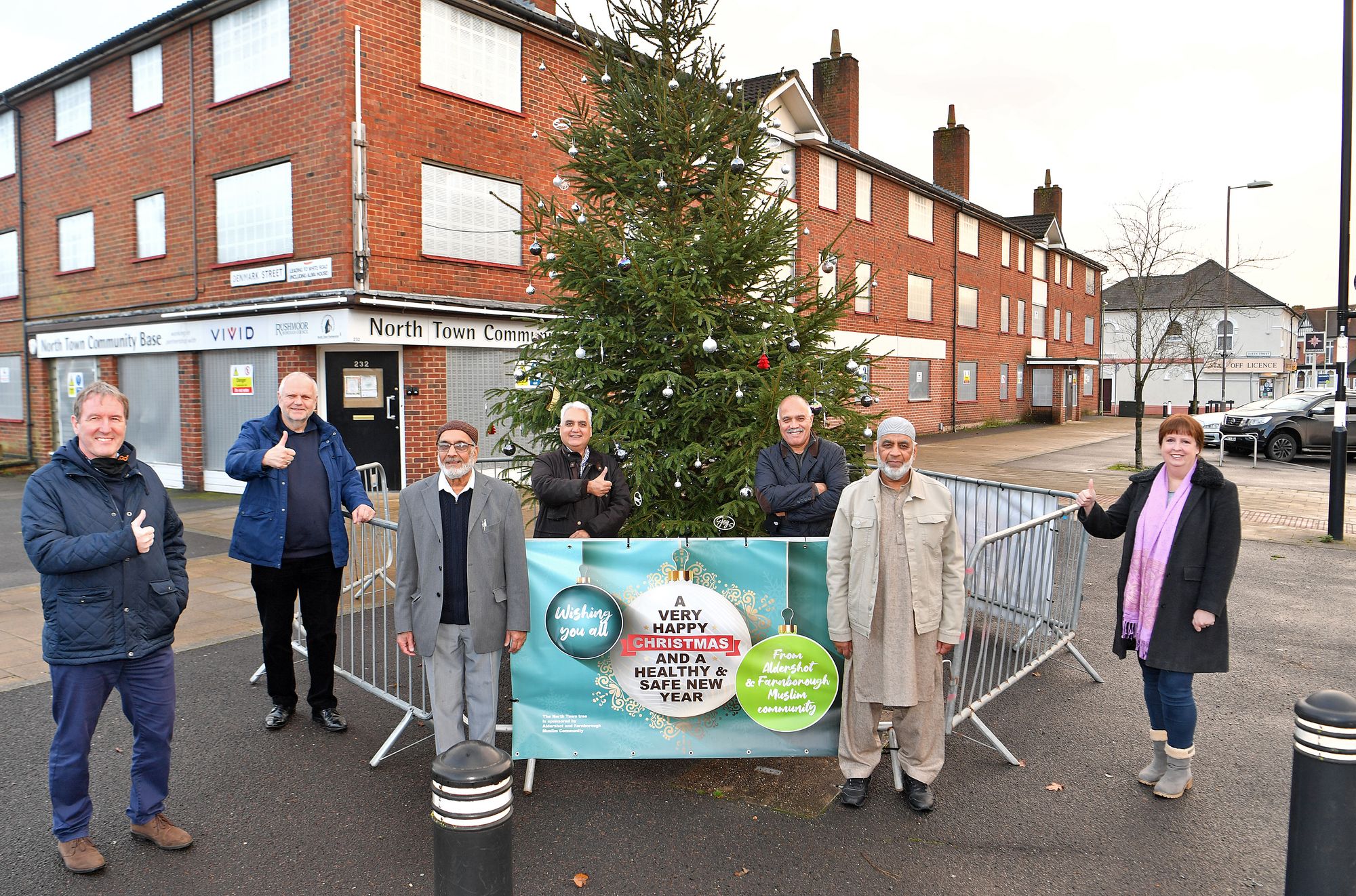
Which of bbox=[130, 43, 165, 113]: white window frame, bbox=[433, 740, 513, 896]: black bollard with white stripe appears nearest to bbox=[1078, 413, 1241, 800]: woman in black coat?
bbox=[433, 740, 513, 896]: black bollard with white stripe

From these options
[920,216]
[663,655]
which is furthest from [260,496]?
[920,216]

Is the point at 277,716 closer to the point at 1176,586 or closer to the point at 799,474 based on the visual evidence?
the point at 799,474

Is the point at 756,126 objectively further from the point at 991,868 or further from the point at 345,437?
the point at 345,437

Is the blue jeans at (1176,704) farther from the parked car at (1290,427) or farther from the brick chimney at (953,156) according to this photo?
the brick chimney at (953,156)

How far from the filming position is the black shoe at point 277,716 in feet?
17.0

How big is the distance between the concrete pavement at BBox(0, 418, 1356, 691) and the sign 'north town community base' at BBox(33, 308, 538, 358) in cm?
278

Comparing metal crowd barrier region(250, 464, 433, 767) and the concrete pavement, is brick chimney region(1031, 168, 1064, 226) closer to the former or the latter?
the concrete pavement

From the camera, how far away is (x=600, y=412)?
18.9 ft

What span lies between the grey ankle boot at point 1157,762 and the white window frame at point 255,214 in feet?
46.6

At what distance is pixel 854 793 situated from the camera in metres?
4.29

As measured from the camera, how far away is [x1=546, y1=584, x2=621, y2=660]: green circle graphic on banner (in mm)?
4344

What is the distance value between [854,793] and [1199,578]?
1941 mm

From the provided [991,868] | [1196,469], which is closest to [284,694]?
[991,868]

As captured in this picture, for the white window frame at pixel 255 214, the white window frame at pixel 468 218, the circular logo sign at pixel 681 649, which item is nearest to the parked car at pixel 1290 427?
the white window frame at pixel 468 218
